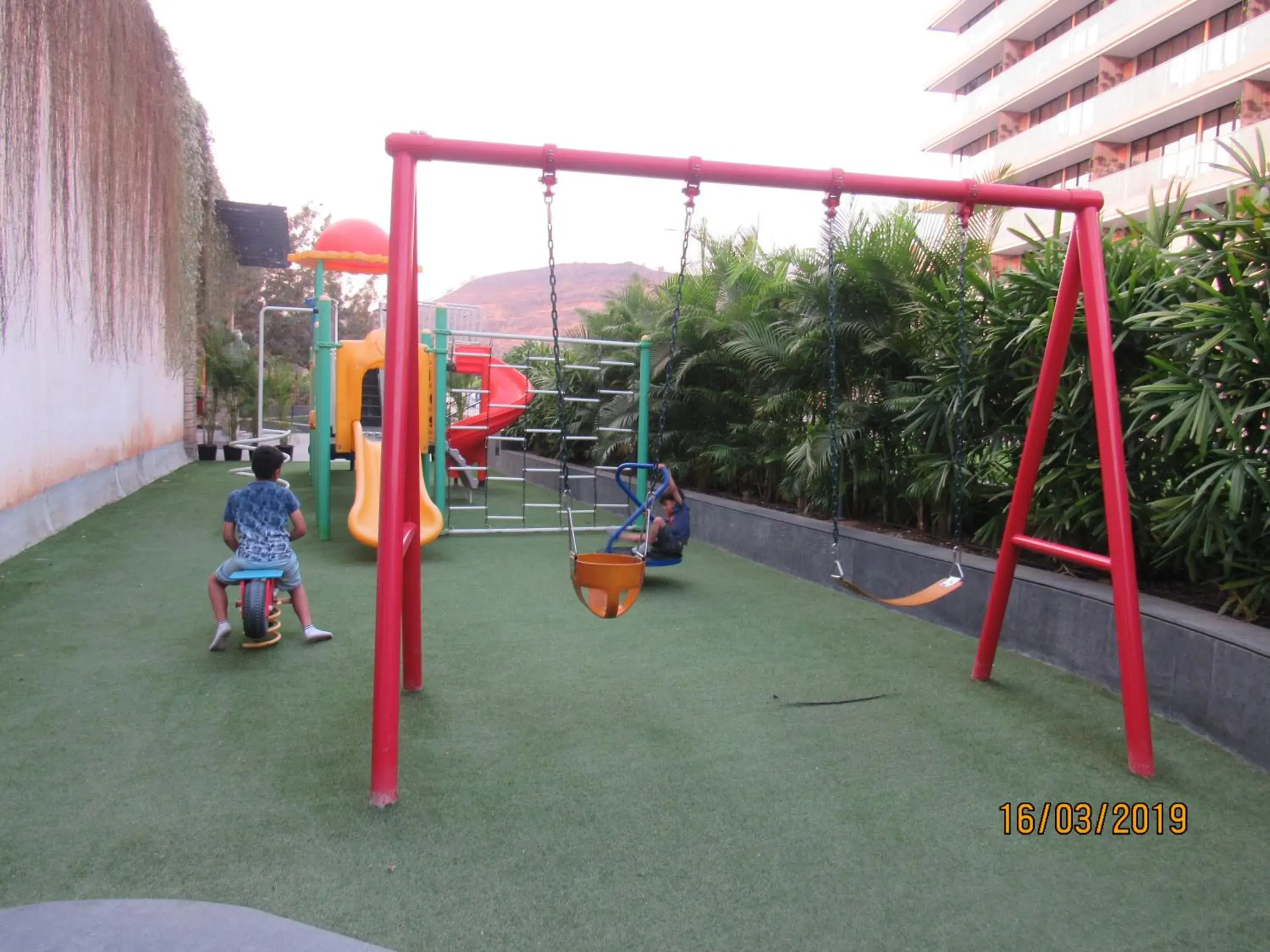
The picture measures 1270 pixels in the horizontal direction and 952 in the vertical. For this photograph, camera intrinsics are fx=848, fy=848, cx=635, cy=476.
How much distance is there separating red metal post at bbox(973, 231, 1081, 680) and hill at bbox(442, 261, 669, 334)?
45.6m

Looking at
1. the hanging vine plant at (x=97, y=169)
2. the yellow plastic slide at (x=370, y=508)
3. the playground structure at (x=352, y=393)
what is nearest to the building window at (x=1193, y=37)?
the playground structure at (x=352, y=393)

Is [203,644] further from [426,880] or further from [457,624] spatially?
[426,880]

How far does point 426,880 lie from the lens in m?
2.14

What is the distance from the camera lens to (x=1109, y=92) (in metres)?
22.8

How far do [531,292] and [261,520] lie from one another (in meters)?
62.9

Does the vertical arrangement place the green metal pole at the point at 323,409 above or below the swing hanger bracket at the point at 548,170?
below

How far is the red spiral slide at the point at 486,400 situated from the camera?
1039 cm

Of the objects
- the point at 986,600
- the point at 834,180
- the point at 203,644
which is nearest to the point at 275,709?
the point at 203,644

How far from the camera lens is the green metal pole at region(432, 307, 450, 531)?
7.48 meters

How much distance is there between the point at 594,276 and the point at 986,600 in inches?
2397
